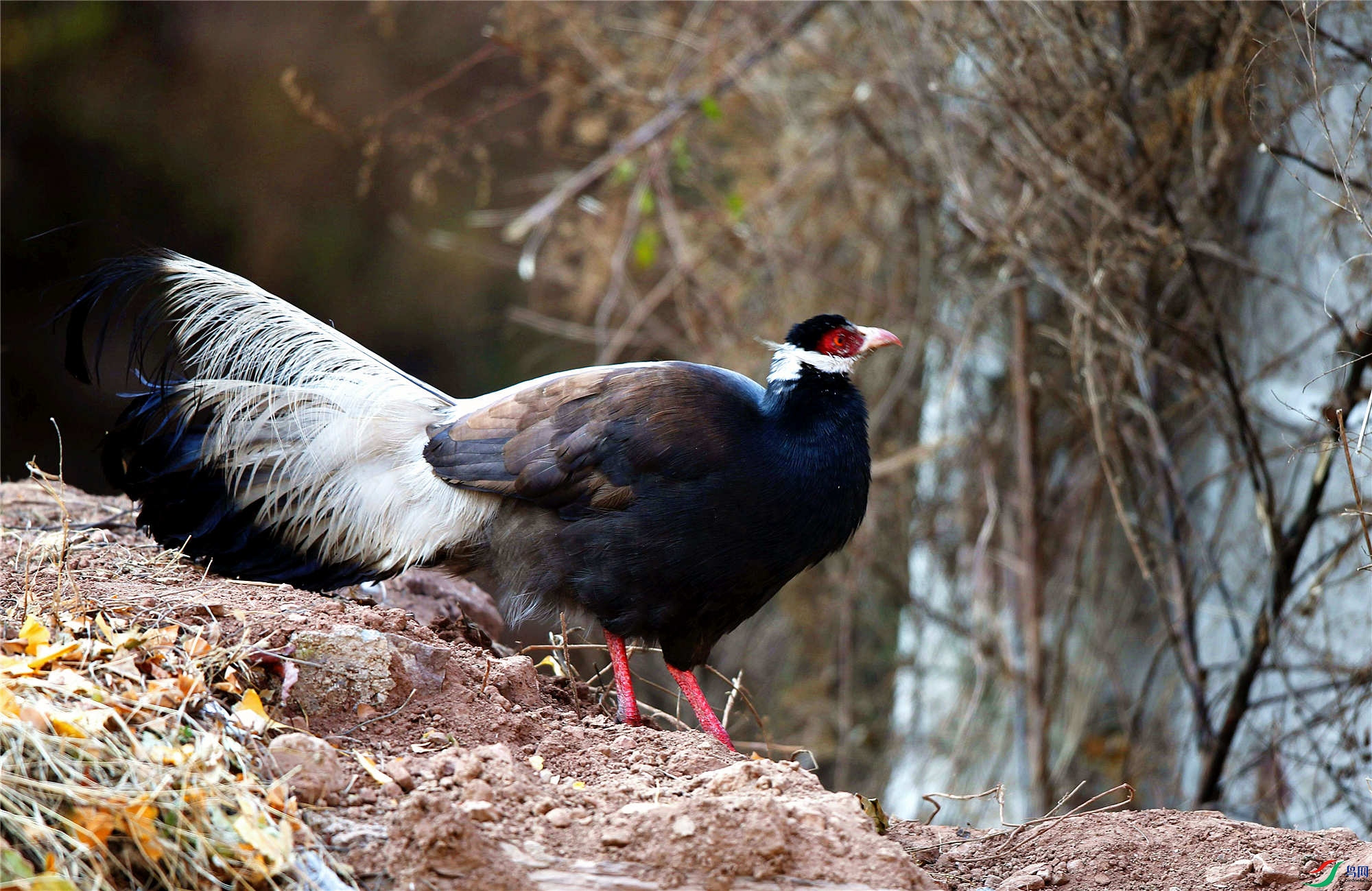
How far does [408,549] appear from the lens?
3617 millimetres

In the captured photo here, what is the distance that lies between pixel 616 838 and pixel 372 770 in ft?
1.73

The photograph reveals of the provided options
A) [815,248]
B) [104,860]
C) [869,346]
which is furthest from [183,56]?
[104,860]

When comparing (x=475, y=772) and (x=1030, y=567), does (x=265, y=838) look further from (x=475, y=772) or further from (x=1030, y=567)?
(x=1030, y=567)

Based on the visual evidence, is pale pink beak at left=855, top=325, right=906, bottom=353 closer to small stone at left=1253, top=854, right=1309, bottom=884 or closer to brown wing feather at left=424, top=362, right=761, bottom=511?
brown wing feather at left=424, top=362, right=761, bottom=511

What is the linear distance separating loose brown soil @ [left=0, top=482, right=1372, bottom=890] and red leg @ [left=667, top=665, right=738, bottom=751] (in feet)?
1.15

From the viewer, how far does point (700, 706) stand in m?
3.63

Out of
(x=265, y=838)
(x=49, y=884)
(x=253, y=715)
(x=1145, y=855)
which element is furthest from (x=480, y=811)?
(x=1145, y=855)

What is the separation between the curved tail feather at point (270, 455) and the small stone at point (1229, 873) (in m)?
2.22

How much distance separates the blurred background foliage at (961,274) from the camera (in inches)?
179

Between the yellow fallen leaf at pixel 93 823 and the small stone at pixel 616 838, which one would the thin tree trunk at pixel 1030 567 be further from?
the yellow fallen leaf at pixel 93 823

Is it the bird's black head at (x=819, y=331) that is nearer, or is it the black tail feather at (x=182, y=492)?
the black tail feather at (x=182, y=492)

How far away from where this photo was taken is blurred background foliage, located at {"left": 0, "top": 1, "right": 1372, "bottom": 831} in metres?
4.55

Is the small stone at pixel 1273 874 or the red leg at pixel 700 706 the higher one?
the small stone at pixel 1273 874

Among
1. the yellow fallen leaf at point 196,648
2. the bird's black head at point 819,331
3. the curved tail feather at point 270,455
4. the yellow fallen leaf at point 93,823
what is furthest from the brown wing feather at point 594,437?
the yellow fallen leaf at point 93,823
